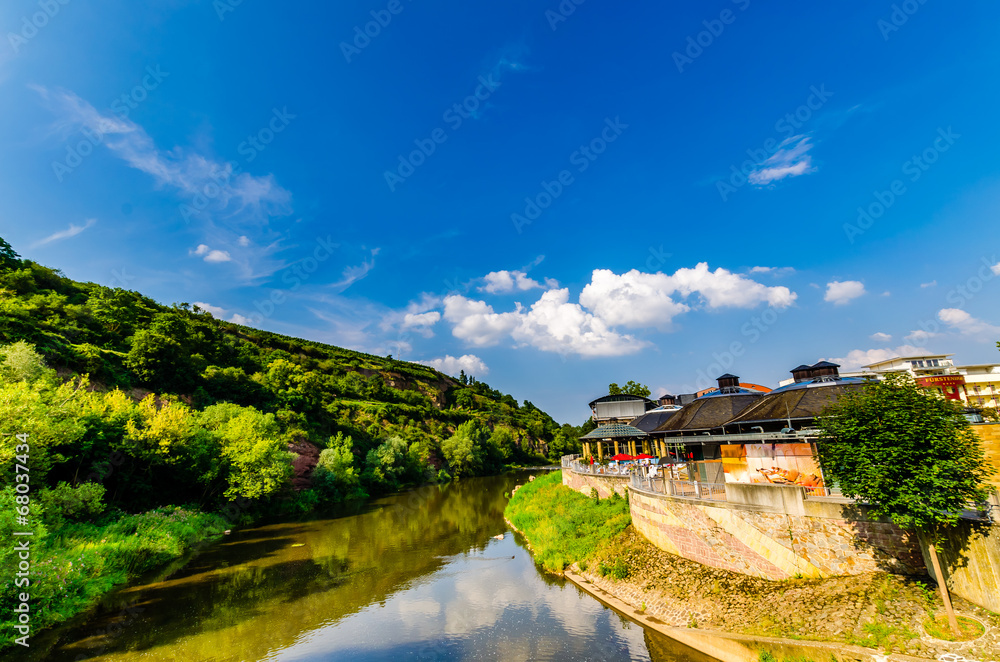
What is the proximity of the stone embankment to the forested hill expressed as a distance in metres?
29.6

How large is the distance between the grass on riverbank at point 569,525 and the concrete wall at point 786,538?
620 centimetres

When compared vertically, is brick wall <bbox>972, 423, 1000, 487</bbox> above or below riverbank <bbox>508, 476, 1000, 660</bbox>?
above

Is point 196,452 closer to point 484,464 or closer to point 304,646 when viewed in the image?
point 304,646

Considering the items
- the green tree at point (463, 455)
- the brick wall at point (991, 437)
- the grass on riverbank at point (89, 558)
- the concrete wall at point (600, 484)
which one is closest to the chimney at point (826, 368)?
the brick wall at point (991, 437)

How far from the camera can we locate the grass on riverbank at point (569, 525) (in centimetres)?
2373

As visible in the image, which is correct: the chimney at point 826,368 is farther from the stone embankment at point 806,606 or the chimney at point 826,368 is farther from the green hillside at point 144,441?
the green hillside at point 144,441

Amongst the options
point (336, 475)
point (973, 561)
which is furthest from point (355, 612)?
point (336, 475)

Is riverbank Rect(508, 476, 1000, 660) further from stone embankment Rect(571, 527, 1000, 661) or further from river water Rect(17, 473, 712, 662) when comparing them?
river water Rect(17, 473, 712, 662)

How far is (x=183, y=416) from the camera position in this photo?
34781mm

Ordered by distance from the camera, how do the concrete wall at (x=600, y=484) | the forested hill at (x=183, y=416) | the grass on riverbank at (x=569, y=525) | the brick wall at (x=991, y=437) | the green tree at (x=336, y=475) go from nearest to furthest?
the brick wall at (x=991, y=437) → the grass on riverbank at (x=569, y=525) → the concrete wall at (x=600, y=484) → the forested hill at (x=183, y=416) → the green tree at (x=336, y=475)

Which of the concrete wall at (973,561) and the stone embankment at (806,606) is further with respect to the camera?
the stone embankment at (806,606)

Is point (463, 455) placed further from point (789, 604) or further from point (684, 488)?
point (789, 604)

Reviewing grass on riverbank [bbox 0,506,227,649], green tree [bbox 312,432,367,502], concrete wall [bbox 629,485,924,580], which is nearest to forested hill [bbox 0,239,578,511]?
green tree [bbox 312,432,367,502]

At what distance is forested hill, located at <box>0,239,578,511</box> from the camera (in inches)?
1107
